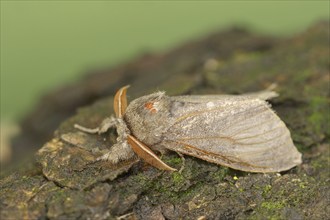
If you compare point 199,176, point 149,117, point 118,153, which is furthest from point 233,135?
point 118,153

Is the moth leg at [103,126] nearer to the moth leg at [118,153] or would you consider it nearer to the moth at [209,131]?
the moth at [209,131]

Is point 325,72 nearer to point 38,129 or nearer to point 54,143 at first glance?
point 54,143

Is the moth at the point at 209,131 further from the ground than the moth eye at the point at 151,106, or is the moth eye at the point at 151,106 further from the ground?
the moth eye at the point at 151,106

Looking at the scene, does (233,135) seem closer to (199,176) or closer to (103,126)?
(199,176)

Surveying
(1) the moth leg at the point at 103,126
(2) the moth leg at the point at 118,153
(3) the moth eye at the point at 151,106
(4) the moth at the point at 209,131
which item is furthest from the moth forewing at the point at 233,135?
(1) the moth leg at the point at 103,126

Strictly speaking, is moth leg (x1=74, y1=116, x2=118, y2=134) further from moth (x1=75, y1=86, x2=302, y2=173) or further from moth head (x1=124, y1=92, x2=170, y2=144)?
moth head (x1=124, y1=92, x2=170, y2=144)

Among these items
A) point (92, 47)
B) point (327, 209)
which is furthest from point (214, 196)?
point (92, 47)

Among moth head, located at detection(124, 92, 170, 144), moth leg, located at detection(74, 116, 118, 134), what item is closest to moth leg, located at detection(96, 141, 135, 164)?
moth head, located at detection(124, 92, 170, 144)

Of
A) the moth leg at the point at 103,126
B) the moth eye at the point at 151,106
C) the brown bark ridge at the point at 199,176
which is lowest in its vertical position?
the brown bark ridge at the point at 199,176
